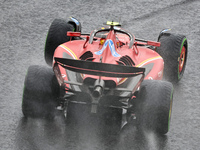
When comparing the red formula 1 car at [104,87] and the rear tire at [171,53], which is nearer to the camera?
the red formula 1 car at [104,87]

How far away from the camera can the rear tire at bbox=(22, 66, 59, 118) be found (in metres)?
5.99

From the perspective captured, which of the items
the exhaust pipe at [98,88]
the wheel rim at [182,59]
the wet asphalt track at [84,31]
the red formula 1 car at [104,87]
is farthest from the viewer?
the wheel rim at [182,59]

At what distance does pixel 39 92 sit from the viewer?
598 cm

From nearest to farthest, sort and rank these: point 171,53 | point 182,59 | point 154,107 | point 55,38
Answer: point 154,107, point 171,53, point 55,38, point 182,59

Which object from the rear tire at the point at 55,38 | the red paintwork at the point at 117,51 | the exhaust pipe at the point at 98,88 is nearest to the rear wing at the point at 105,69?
the exhaust pipe at the point at 98,88

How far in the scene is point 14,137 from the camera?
5957 mm

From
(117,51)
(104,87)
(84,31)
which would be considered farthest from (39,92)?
(84,31)

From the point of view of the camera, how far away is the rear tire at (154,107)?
18.4 feet

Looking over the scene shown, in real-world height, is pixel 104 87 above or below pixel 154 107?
above

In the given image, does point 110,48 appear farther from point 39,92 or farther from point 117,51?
point 39,92

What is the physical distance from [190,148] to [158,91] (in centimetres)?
100

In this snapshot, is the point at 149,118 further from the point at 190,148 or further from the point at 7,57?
the point at 7,57

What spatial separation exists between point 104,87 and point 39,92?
972 millimetres

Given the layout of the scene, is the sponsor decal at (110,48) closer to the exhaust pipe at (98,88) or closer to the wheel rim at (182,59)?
the exhaust pipe at (98,88)
